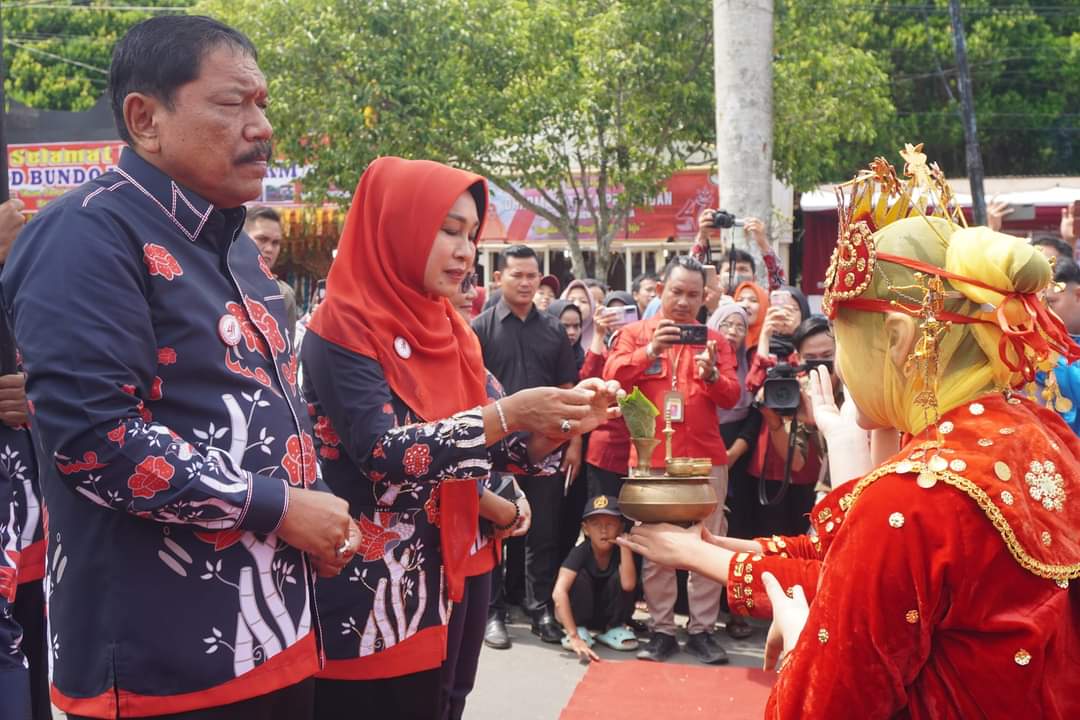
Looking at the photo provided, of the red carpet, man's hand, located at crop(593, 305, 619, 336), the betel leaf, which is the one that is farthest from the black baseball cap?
the betel leaf

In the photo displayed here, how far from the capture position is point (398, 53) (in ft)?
52.9

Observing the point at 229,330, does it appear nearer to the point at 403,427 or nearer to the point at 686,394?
the point at 403,427

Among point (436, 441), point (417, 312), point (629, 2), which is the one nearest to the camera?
point (436, 441)

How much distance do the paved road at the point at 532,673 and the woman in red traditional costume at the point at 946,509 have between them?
3195mm

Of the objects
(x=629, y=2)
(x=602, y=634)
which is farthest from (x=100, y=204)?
(x=629, y=2)

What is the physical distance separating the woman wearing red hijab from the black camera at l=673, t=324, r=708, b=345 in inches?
109

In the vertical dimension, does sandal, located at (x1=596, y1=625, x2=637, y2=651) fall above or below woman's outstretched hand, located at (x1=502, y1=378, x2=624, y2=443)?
below

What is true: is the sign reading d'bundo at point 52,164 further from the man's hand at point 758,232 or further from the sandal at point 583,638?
the sandal at point 583,638

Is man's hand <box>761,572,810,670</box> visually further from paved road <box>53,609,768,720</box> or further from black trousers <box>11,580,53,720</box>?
paved road <box>53,609,768,720</box>

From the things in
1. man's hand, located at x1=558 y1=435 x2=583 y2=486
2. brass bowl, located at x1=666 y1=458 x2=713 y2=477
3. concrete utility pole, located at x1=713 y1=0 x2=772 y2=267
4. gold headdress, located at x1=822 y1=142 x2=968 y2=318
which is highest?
concrete utility pole, located at x1=713 y1=0 x2=772 y2=267

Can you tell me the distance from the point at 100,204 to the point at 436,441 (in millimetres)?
980

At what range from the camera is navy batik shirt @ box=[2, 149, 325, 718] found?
1.80m

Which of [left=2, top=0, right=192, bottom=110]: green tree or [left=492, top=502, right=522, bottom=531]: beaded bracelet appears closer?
[left=492, top=502, right=522, bottom=531]: beaded bracelet

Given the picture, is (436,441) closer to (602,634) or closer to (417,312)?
(417,312)
